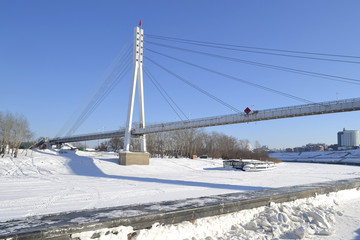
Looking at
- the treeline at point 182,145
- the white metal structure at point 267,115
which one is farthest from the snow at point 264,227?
the treeline at point 182,145

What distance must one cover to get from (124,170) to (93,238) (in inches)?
979

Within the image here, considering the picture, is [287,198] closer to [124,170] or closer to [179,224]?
[179,224]

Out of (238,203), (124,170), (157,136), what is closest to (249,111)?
(124,170)

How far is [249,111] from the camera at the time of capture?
3250 cm

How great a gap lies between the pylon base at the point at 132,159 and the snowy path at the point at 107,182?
39.4 inches

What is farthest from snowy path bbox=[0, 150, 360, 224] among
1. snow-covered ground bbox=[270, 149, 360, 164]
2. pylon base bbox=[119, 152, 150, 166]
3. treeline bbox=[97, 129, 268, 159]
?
snow-covered ground bbox=[270, 149, 360, 164]

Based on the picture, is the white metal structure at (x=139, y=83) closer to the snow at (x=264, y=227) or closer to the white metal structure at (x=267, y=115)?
the white metal structure at (x=267, y=115)

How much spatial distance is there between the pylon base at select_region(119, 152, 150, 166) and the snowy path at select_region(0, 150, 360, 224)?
39.4 inches

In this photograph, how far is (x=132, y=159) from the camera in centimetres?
3030

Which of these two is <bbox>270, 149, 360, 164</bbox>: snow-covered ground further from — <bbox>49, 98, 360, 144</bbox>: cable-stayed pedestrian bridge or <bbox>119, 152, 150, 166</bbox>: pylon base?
<bbox>119, 152, 150, 166</bbox>: pylon base

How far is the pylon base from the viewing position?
30.0 meters

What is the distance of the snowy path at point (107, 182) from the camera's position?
909 cm

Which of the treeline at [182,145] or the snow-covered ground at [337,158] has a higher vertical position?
the treeline at [182,145]

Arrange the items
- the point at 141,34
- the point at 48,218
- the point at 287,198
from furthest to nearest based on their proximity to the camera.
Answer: the point at 141,34 → the point at 287,198 → the point at 48,218
